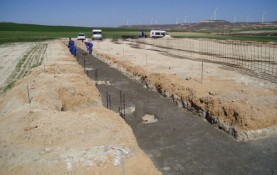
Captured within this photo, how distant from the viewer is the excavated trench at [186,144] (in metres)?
6.63

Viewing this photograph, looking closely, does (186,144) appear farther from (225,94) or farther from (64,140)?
(225,94)

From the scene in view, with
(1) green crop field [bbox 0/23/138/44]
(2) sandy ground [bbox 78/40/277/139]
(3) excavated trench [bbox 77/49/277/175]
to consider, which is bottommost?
(3) excavated trench [bbox 77/49/277/175]

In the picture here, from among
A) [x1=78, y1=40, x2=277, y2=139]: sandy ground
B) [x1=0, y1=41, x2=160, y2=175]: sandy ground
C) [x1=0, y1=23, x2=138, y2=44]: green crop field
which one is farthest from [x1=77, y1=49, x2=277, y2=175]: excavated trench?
[x1=0, y1=23, x2=138, y2=44]: green crop field

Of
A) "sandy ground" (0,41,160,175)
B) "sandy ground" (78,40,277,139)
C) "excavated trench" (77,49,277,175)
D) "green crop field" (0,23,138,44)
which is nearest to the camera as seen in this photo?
"sandy ground" (0,41,160,175)

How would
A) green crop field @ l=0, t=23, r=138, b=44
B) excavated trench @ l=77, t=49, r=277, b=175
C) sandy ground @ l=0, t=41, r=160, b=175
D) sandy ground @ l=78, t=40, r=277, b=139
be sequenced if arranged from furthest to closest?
green crop field @ l=0, t=23, r=138, b=44
sandy ground @ l=78, t=40, r=277, b=139
excavated trench @ l=77, t=49, r=277, b=175
sandy ground @ l=0, t=41, r=160, b=175

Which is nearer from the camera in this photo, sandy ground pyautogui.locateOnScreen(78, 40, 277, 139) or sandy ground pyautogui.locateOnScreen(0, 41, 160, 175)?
sandy ground pyautogui.locateOnScreen(0, 41, 160, 175)

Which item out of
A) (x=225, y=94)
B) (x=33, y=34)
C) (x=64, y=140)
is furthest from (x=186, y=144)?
(x=33, y=34)

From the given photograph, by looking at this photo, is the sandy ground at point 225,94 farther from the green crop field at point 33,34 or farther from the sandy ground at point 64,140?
the green crop field at point 33,34

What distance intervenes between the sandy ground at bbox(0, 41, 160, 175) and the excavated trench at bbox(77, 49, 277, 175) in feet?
2.19

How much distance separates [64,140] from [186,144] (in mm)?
3377

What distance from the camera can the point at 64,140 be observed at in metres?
7.18

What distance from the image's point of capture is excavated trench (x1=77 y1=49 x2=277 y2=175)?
6.63 meters

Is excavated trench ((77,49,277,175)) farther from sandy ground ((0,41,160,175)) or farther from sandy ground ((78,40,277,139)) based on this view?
sandy ground ((0,41,160,175))

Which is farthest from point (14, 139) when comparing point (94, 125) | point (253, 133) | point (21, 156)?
point (253, 133)
